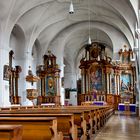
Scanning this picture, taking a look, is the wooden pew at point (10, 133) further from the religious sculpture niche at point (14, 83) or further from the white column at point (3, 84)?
the religious sculpture niche at point (14, 83)

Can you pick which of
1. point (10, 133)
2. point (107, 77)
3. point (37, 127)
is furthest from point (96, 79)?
point (10, 133)

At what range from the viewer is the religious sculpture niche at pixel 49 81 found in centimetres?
2653

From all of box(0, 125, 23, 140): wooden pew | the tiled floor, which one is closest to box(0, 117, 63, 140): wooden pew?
box(0, 125, 23, 140): wooden pew

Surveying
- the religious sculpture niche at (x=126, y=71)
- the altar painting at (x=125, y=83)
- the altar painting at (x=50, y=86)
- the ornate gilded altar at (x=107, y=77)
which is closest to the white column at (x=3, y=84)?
the altar painting at (x=50, y=86)

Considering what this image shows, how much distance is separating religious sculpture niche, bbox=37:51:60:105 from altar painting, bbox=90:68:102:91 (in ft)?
13.1

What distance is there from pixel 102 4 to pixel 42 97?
1031 centimetres

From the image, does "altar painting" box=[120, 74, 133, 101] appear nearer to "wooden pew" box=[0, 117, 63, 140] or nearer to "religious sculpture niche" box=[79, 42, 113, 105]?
"religious sculpture niche" box=[79, 42, 113, 105]

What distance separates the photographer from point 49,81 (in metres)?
26.8

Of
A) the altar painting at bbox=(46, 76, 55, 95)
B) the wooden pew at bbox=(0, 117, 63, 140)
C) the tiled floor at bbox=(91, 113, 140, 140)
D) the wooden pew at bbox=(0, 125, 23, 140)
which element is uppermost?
the altar painting at bbox=(46, 76, 55, 95)

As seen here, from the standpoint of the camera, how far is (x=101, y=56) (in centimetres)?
2909

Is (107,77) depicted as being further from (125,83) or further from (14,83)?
(14,83)

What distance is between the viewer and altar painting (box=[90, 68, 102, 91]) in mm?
28656

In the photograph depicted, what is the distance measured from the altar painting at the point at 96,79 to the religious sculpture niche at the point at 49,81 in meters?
3.98

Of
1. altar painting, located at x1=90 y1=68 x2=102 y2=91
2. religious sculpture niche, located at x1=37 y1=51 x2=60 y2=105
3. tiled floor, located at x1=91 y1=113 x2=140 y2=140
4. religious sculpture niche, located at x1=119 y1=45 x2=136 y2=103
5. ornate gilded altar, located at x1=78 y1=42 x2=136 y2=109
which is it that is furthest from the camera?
altar painting, located at x1=90 y1=68 x2=102 y2=91
